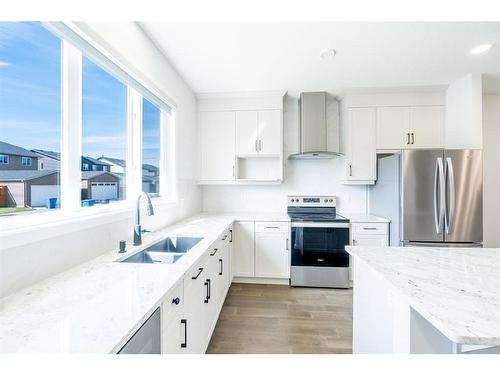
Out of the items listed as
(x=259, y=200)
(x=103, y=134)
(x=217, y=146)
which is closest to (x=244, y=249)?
(x=259, y=200)

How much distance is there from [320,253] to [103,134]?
2.61 metres

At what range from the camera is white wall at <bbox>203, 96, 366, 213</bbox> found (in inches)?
136

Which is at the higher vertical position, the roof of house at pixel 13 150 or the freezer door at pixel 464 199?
the roof of house at pixel 13 150

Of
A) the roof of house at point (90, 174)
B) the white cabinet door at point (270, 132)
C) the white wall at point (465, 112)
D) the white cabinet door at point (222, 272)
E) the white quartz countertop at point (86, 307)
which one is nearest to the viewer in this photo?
the white quartz countertop at point (86, 307)

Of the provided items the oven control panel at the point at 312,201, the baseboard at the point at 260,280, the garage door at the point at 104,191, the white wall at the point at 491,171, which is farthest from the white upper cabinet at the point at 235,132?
the white wall at the point at 491,171

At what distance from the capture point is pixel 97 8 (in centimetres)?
84

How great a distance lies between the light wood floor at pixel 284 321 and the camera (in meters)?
1.84

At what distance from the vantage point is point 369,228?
2850mm

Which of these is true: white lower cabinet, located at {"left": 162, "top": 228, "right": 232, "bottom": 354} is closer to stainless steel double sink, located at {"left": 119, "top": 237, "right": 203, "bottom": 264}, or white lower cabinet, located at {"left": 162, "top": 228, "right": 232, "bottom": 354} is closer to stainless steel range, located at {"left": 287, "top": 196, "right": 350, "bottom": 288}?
stainless steel double sink, located at {"left": 119, "top": 237, "right": 203, "bottom": 264}

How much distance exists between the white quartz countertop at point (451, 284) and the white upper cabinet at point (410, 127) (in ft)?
6.50

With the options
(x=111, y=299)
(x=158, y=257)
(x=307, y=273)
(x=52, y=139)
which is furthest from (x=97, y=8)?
(x=307, y=273)

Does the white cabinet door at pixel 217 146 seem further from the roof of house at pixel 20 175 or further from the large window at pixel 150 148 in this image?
the roof of house at pixel 20 175

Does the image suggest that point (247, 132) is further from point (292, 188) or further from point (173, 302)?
point (173, 302)

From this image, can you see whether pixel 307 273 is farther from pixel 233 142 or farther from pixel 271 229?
pixel 233 142
